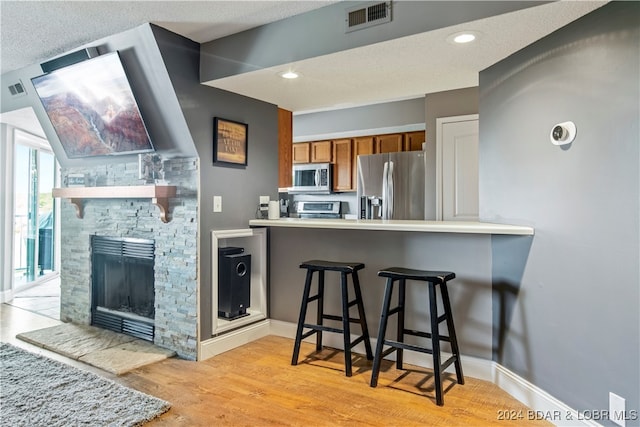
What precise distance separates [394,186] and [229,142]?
2299 mm

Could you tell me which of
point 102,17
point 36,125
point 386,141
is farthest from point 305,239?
point 36,125

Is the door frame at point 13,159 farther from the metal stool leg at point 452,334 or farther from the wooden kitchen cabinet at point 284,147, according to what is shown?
the metal stool leg at point 452,334

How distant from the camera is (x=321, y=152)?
6152 millimetres

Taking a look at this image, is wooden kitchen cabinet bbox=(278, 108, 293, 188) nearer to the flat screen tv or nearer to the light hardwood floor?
the flat screen tv

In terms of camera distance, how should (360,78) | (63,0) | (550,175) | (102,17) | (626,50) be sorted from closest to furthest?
1. (626,50)
2. (550,175)
3. (63,0)
4. (102,17)
5. (360,78)

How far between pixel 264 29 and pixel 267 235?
5.59 feet

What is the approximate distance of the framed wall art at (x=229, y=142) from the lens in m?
3.07

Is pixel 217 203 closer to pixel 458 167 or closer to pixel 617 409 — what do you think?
pixel 458 167

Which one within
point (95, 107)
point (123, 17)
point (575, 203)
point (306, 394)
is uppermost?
point (123, 17)

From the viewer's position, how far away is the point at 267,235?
3.59 metres

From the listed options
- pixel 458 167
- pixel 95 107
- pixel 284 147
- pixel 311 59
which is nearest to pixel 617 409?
pixel 311 59

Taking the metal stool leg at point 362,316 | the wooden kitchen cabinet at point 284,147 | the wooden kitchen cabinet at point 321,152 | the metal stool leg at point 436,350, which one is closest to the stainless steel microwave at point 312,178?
the wooden kitchen cabinet at point 321,152

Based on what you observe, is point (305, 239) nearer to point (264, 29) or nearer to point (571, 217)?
point (264, 29)

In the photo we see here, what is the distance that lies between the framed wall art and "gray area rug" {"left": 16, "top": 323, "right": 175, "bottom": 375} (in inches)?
61.2
